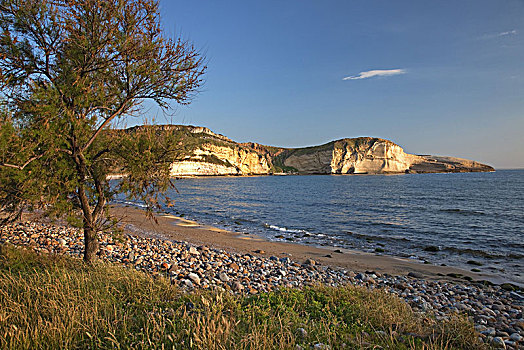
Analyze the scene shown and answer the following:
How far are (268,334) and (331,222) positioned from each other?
21905 millimetres

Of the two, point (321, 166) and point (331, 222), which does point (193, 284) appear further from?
point (321, 166)

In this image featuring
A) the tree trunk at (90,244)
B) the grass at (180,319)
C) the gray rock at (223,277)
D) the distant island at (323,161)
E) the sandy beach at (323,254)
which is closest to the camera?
the grass at (180,319)

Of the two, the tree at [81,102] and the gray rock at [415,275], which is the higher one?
the tree at [81,102]

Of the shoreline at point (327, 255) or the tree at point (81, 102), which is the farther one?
the shoreline at point (327, 255)

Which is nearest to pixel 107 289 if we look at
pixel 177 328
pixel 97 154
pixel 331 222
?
pixel 177 328

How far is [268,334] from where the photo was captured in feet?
12.7

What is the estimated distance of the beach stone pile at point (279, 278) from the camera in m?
7.30

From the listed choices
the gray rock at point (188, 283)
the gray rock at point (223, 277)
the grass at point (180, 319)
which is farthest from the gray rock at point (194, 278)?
the grass at point (180, 319)

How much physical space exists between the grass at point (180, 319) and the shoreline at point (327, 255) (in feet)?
13.9

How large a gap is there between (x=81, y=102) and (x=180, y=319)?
191 inches

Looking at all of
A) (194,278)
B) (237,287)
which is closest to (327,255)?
(237,287)

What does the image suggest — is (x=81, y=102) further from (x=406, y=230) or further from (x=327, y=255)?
(x=406, y=230)

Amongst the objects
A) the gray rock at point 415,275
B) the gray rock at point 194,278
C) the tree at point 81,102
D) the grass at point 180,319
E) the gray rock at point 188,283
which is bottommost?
the gray rock at point 415,275

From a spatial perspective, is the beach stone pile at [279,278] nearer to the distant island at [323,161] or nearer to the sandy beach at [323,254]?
the sandy beach at [323,254]
